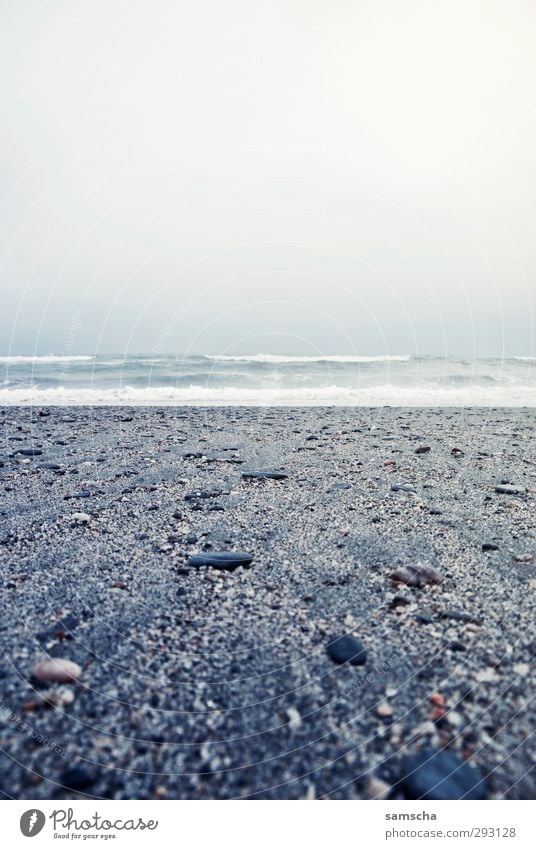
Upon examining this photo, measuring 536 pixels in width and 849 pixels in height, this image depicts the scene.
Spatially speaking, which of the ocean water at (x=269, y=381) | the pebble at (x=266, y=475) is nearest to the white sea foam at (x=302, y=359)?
the ocean water at (x=269, y=381)

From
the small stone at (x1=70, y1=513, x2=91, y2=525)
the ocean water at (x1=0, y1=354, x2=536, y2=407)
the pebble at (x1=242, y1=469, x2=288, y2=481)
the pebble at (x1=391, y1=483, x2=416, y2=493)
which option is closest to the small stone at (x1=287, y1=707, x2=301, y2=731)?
the small stone at (x1=70, y1=513, x2=91, y2=525)

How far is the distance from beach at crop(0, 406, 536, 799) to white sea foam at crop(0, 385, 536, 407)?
11.1 metres

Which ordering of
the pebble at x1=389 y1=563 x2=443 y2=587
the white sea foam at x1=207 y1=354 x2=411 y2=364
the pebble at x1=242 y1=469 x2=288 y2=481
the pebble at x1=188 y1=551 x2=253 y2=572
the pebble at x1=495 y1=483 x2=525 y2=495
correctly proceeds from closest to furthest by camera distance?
the pebble at x1=389 y1=563 x2=443 y2=587, the pebble at x1=188 y1=551 x2=253 y2=572, the pebble at x1=495 y1=483 x2=525 y2=495, the pebble at x1=242 y1=469 x2=288 y2=481, the white sea foam at x1=207 y1=354 x2=411 y2=364

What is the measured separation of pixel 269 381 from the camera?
79.6ft

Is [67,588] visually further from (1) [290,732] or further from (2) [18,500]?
(2) [18,500]

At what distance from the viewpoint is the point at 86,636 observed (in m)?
2.88

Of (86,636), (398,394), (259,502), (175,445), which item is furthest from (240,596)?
(398,394)

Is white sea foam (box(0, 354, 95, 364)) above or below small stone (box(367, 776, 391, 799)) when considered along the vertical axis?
above

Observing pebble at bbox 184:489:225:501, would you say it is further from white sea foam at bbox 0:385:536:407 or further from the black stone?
white sea foam at bbox 0:385:536:407

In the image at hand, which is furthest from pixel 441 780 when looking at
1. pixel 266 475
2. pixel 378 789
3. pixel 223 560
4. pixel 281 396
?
pixel 281 396

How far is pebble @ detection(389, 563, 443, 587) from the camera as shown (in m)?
3.46

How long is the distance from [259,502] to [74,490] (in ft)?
7.64

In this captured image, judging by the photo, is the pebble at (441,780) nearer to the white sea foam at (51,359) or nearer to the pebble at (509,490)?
the pebble at (509,490)
